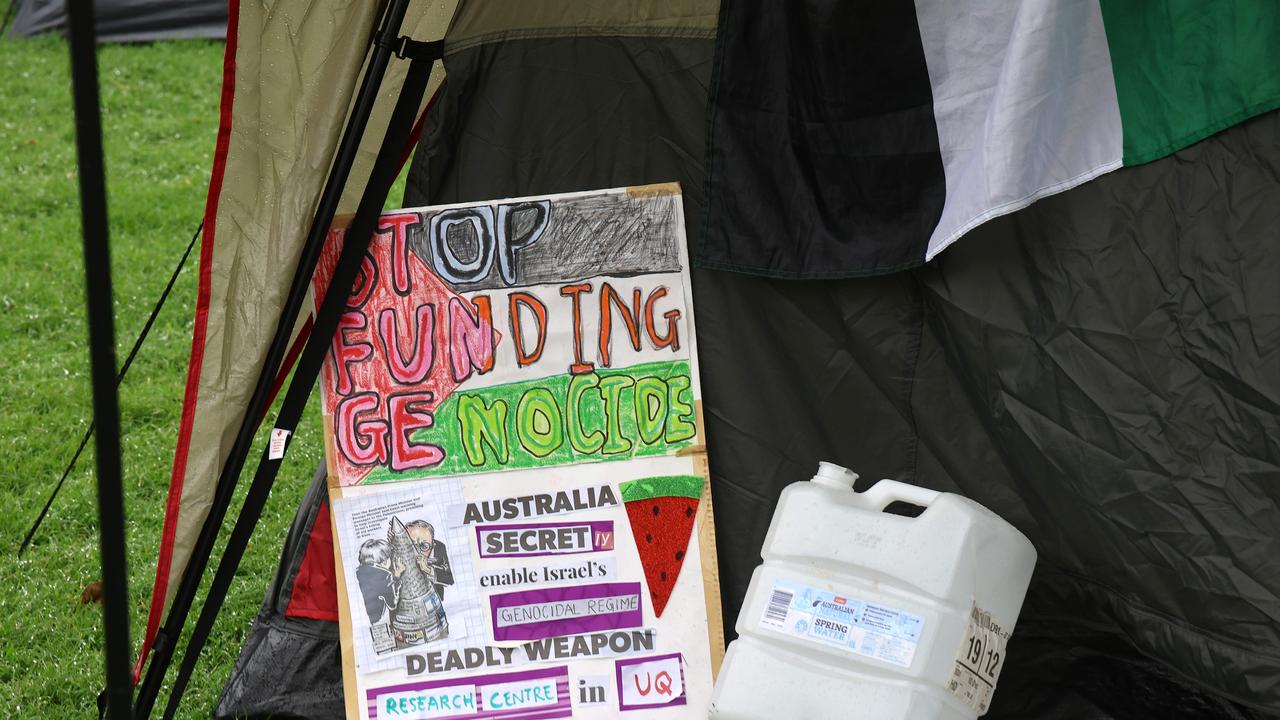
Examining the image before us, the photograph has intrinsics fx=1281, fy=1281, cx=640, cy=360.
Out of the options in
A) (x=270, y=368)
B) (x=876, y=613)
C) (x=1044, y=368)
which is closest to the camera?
(x=876, y=613)

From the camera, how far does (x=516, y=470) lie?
7.94 feet

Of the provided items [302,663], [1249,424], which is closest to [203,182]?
[302,663]

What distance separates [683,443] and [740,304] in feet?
0.94

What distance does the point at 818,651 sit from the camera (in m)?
2.07

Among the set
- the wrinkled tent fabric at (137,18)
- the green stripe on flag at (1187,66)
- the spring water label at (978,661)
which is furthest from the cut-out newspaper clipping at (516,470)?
the wrinkled tent fabric at (137,18)

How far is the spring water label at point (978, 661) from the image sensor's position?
2000 mm

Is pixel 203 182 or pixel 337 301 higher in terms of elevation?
pixel 203 182

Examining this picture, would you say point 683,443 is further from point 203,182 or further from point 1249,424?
point 203,182

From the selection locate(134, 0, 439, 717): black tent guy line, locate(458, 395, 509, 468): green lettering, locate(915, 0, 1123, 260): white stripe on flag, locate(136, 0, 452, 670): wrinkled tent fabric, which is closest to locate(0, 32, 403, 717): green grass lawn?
locate(134, 0, 439, 717): black tent guy line

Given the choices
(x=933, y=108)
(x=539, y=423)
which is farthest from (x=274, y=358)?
(x=933, y=108)

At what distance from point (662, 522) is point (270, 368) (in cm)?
78

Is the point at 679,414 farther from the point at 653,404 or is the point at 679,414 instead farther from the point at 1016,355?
the point at 1016,355

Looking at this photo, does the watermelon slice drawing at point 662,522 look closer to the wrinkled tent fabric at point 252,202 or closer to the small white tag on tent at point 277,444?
the small white tag on tent at point 277,444

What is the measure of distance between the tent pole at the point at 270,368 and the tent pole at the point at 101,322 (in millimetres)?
738
